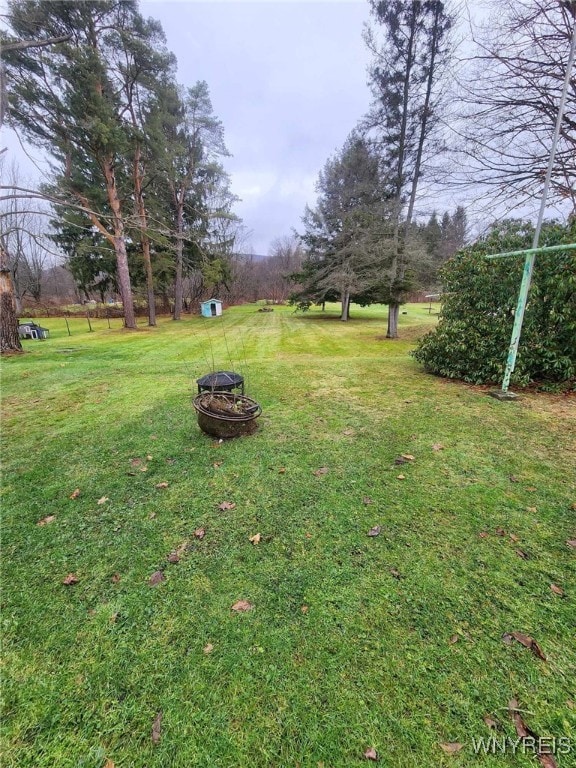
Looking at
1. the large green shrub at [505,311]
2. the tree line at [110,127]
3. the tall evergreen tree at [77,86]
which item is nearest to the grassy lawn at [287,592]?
the large green shrub at [505,311]

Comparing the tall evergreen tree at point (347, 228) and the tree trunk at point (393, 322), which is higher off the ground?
the tall evergreen tree at point (347, 228)

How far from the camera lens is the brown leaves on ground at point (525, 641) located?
5.30 feet

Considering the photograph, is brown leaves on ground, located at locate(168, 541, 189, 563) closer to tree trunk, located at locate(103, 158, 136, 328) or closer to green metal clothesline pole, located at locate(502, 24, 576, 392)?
green metal clothesline pole, located at locate(502, 24, 576, 392)

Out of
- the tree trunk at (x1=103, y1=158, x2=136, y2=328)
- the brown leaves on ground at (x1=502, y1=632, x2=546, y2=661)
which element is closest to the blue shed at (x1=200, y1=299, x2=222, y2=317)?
the tree trunk at (x1=103, y1=158, x2=136, y2=328)

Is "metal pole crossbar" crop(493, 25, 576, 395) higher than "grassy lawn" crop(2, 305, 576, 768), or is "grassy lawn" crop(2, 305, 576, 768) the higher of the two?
"metal pole crossbar" crop(493, 25, 576, 395)

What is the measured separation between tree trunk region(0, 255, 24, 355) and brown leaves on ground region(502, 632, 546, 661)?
39.4 ft

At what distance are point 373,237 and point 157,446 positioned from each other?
11604 millimetres

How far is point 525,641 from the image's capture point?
1.67 m

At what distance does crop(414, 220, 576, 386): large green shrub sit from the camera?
522 cm

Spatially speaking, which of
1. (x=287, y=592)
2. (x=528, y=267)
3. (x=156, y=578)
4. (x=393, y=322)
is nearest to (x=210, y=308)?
(x=393, y=322)

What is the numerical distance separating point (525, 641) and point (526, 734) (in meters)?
0.44

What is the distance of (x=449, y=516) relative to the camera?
2635 millimetres

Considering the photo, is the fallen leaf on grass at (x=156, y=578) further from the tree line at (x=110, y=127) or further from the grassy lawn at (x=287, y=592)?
the tree line at (x=110, y=127)

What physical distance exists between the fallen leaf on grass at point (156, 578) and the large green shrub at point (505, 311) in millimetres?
6223
